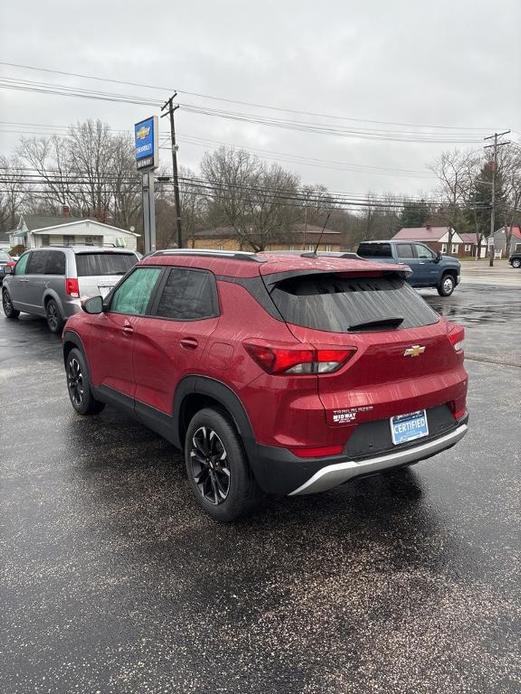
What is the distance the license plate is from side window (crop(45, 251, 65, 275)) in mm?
8515

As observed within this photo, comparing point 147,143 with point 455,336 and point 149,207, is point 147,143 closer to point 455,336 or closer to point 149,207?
point 149,207

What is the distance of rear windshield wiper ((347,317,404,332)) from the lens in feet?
9.59

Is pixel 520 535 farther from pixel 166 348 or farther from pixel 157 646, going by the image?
pixel 166 348

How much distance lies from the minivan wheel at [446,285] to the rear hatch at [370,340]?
647 inches

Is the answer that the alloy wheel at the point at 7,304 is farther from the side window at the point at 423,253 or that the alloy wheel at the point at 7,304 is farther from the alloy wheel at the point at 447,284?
the alloy wheel at the point at 447,284

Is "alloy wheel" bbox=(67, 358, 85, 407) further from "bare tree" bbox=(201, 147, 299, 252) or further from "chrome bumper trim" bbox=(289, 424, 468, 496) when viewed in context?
"bare tree" bbox=(201, 147, 299, 252)

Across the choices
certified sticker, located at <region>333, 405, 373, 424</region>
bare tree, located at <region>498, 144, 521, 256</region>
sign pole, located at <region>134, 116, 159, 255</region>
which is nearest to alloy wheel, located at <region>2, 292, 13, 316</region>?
sign pole, located at <region>134, 116, 159, 255</region>

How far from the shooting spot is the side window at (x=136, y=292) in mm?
4027

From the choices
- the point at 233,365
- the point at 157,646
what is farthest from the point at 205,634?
the point at 233,365

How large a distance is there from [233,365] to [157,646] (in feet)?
4.69

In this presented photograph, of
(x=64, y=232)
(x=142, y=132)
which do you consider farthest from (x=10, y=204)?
(x=142, y=132)

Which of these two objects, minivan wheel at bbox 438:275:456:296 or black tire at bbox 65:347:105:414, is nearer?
black tire at bbox 65:347:105:414

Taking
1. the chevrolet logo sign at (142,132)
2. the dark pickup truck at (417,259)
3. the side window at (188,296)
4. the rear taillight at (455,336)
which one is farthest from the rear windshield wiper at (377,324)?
the chevrolet logo sign at (142,132)

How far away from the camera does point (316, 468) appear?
2736mm
